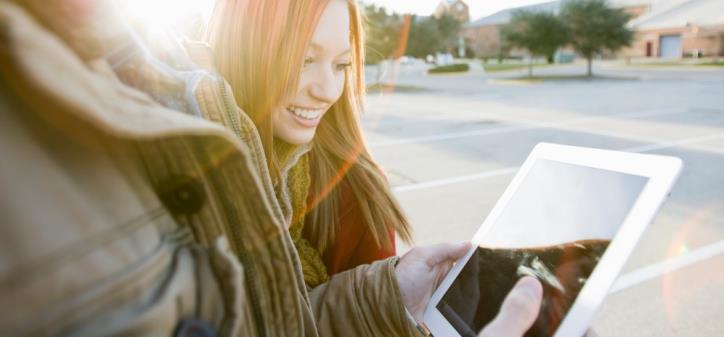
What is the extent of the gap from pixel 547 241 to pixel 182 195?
2.84 feet

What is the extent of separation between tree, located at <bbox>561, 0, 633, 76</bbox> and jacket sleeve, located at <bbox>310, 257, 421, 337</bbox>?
24453 millimetres

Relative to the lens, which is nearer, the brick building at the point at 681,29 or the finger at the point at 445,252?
the finger at the point at 445,252

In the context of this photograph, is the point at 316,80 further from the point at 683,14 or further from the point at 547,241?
the point at 683,14

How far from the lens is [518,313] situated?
106 cm

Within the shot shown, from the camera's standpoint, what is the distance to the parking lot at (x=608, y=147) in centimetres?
315

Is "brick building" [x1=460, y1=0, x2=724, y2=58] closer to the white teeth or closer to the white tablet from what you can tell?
the white teeth

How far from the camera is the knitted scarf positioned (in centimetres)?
161

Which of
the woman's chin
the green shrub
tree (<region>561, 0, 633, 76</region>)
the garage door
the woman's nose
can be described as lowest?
the garage door

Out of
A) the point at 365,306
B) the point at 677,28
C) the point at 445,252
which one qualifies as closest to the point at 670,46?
the point at 677,28

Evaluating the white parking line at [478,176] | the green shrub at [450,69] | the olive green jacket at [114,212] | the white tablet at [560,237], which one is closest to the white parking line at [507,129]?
the white parking line at [478,176]

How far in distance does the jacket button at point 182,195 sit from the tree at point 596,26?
25173mm

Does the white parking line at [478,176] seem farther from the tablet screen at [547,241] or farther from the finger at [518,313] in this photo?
the finger at [518,313]

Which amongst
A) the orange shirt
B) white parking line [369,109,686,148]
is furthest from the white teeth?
white parking line [369,109,686,148]

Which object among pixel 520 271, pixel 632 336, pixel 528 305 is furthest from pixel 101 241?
pixel 632 336
